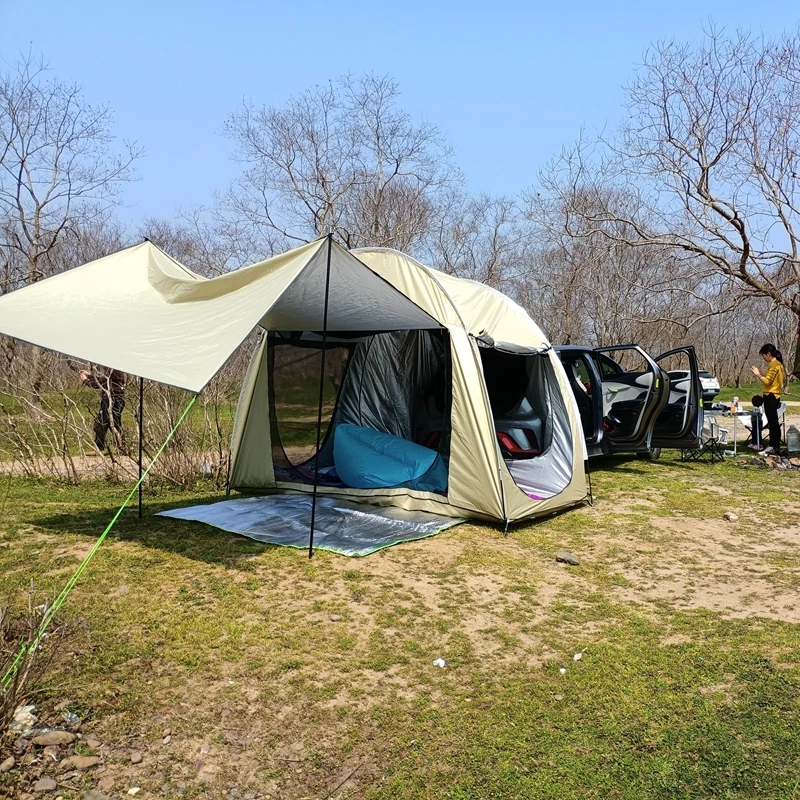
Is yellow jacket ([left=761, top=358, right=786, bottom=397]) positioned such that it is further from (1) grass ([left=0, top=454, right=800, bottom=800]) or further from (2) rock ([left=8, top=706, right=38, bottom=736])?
(2) rock ([left=8, top=706, right=38, bottom=736])

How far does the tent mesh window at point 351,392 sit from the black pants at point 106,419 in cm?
191

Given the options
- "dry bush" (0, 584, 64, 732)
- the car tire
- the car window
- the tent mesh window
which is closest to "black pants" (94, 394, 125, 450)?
the tent mesh window

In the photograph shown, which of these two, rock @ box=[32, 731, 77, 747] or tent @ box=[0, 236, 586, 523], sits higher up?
tent @ box=[0, 236, 586, 523]

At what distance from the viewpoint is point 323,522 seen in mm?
6316

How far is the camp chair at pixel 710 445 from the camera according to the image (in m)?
10.1

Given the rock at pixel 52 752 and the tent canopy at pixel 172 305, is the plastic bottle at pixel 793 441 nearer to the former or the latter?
the tent canopy at pixel 172 305

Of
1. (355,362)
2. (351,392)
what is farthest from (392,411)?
(355,362)

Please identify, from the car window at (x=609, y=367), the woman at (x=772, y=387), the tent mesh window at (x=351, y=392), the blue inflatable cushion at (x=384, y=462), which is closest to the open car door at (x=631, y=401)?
the car window at (x=609, y=367)

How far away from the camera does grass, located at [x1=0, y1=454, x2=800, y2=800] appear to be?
9.48ft

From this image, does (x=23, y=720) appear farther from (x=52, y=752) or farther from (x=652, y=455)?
(x=652, y=455)

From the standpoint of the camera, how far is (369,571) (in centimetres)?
514

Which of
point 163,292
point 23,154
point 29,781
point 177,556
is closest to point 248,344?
point 163,292

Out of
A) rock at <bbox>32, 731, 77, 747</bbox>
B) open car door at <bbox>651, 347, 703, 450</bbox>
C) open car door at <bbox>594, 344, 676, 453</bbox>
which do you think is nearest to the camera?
rock at <bbox>32, 731, 77, 747</bbox>

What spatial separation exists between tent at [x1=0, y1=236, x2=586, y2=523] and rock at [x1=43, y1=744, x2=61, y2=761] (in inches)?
80.8
